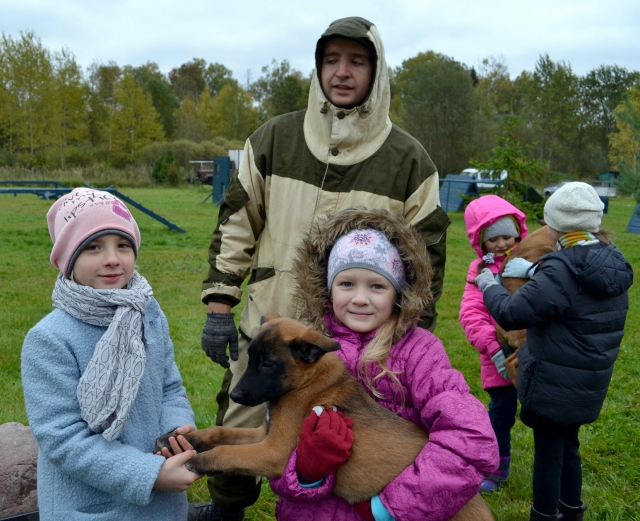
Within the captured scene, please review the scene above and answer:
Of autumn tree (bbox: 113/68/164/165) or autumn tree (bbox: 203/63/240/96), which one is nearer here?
autumn tree (bbox: 113/68/164/165)

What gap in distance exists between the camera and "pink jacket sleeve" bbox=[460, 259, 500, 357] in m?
4.45

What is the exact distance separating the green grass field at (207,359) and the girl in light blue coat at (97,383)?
6.22ft

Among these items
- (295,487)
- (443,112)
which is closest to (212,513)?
(295,487)

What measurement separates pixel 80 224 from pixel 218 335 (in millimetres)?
1228

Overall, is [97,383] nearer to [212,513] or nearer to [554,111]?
[212,513]

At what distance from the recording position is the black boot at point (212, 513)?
3.65 metres


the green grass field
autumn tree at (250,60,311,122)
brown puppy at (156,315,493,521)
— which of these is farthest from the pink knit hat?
autumn tree at (250,60,311,122)

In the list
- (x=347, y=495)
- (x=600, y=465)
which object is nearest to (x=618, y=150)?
(x=600, y=465)

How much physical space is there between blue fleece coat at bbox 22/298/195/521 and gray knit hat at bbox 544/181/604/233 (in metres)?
2.67

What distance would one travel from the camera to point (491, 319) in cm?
460

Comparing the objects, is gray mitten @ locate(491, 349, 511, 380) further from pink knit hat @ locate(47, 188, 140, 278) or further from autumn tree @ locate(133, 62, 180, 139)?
autumn tree @ locate(133, 62, 180, 139)

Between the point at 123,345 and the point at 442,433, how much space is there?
1273 millimetres

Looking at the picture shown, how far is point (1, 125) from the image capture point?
4497cm

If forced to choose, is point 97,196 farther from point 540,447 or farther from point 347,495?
point 540,447
